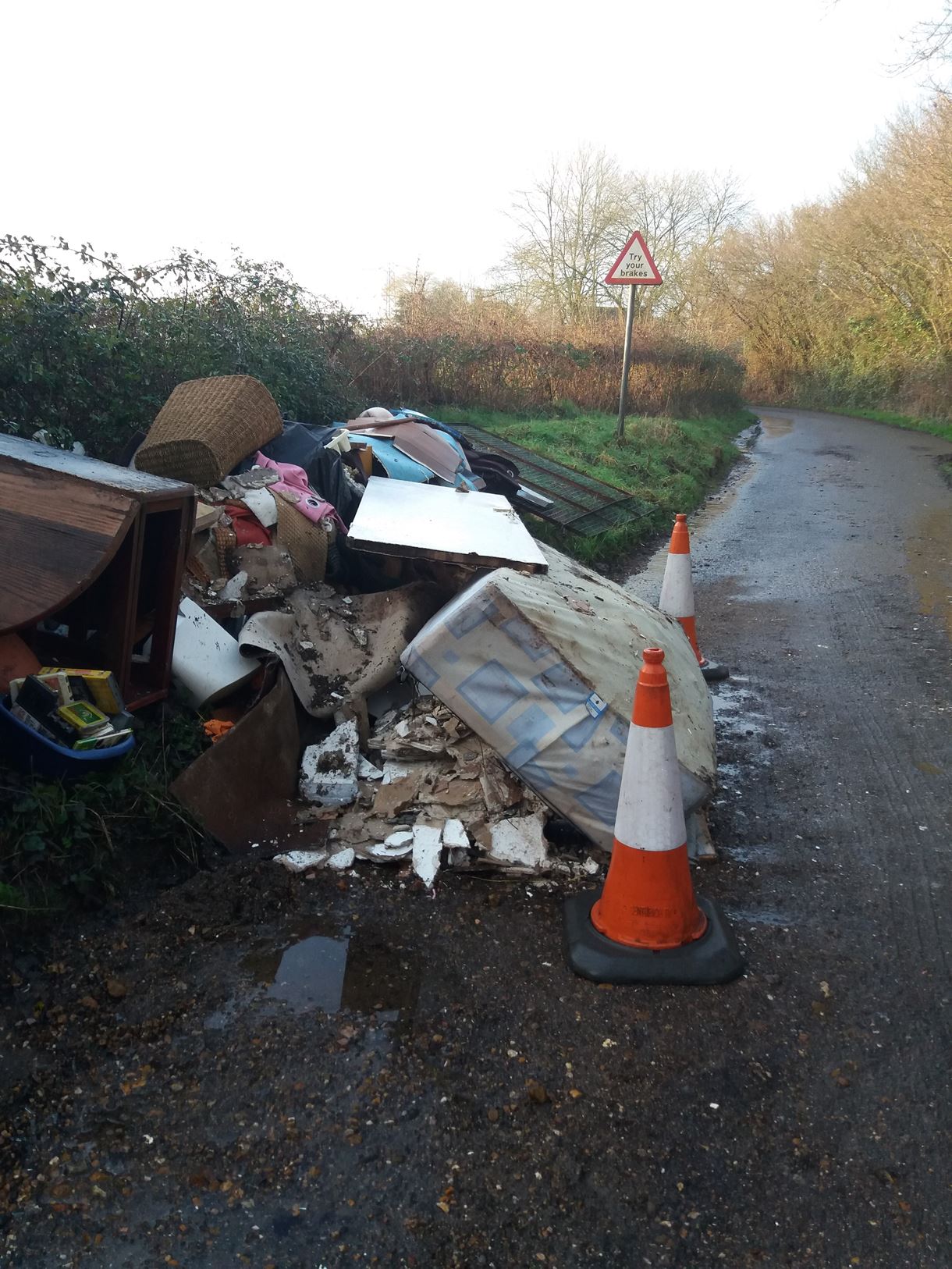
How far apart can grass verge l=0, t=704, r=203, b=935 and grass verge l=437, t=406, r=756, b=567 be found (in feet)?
18.0

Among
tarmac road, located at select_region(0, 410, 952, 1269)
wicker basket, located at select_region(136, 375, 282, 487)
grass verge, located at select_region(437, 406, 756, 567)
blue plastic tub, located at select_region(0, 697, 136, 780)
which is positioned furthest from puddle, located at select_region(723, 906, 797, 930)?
grass verge, located at select_region(437, 406, 756, 567)

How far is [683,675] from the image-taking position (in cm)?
411

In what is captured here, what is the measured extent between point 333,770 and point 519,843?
87 cm

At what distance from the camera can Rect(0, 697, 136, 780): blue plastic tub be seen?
3002mm

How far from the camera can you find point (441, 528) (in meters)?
4.82

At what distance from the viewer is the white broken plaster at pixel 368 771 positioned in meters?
3.79

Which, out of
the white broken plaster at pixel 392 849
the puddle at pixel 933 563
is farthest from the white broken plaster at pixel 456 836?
the puddle at pixel 933 563

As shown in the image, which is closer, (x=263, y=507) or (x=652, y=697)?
(x=652, y=697)

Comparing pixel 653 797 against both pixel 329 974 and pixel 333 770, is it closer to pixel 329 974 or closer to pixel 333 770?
pixel 329 974

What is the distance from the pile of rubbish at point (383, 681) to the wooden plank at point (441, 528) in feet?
0.07

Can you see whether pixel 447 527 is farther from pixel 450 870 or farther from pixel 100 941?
pixel 100 941

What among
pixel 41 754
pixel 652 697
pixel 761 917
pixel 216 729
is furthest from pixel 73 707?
pixel 761 917

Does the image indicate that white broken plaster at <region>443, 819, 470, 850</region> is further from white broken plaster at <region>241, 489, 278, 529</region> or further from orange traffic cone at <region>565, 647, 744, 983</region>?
white broken plaster at <region>241, 489, 278, 529</region>

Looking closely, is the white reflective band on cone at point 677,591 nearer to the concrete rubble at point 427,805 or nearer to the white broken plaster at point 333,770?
the concrete rubble at point 427,805
